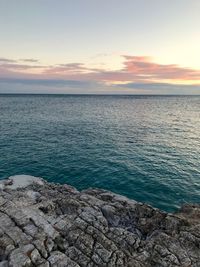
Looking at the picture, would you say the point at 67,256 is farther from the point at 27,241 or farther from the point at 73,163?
the point at 73,163

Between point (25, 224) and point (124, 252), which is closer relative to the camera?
point (124, 252)

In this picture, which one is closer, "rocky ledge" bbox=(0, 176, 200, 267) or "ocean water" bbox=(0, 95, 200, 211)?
"rocky ledge" bbox=(0, 176, 200, 267)

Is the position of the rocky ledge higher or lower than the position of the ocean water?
higher

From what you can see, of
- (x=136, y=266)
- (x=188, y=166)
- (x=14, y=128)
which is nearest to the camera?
(x=136, y=266)

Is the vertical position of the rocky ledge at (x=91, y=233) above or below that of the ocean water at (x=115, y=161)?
above

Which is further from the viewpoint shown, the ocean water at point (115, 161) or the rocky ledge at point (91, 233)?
the ocean water at point (115, 161)

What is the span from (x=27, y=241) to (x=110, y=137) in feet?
156

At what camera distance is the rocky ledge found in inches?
641

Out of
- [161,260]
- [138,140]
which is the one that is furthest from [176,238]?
[138,140]

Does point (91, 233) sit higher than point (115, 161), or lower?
higher

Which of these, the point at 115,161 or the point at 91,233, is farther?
the point at 115,161

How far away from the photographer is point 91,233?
18.6 m

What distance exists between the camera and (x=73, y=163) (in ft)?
142

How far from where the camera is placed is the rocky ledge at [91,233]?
53.4ft
